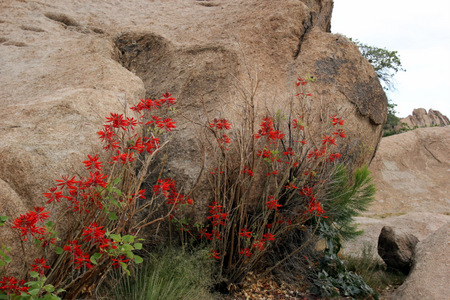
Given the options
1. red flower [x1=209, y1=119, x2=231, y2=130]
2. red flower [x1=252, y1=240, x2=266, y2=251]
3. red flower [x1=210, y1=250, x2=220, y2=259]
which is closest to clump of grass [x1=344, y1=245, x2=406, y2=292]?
red flower [x1=252, y1=240, x2=266, y2=251]

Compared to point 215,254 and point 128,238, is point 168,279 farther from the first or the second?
point 128,238

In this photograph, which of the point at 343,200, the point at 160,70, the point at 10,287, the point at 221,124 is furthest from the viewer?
the point at 160,70

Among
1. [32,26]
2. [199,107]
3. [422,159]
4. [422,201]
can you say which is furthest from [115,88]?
[422,159]

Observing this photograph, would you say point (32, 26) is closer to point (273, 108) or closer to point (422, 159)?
point (273, 108)

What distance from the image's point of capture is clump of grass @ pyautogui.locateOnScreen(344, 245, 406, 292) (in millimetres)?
4957

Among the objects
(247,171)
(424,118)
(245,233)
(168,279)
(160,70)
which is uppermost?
(424,118)

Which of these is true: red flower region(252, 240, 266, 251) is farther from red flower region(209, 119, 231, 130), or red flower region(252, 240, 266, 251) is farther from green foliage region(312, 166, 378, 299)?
red flower region(209, 119, 231, 130)

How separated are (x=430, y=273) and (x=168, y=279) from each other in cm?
246

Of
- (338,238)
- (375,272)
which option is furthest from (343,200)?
(375,272)

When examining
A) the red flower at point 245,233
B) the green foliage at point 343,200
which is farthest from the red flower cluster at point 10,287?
the green foliage at point 343,200

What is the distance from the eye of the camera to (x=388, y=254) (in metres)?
5.46

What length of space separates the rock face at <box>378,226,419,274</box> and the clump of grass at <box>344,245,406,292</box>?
0.34 feet

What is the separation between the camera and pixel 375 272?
527 centimetres

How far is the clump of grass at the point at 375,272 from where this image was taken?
4957 millimetres
